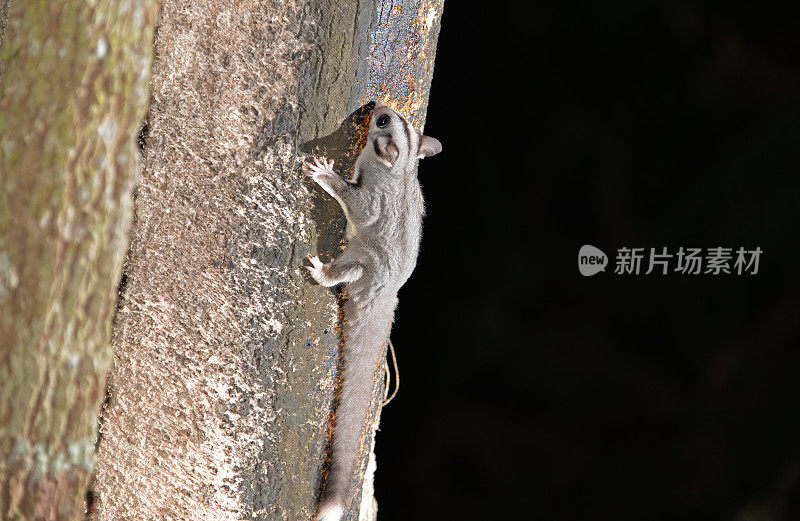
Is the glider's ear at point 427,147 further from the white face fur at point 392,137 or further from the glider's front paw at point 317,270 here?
the glider's front paw at point 317,270

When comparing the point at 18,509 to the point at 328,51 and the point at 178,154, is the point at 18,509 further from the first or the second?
the point at 328,51

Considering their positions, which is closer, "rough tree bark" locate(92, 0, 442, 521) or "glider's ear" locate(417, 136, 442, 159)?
"rough tree bark" locate(92, 0, 442, 521)

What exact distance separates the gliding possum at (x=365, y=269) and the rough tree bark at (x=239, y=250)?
0.13 feet

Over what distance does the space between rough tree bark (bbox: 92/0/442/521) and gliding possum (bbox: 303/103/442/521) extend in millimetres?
41

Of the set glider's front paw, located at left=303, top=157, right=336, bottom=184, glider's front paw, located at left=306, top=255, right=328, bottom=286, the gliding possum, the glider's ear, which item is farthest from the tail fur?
the glider's ear

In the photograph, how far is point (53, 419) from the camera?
146cm

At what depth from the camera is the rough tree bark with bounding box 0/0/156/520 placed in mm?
1407

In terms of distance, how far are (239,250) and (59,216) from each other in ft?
1.51

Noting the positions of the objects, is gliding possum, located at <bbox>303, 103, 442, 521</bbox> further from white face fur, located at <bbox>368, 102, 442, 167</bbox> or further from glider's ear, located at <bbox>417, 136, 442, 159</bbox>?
glider's ear, located at <bbox>417, 136, 442, 159</bbox>

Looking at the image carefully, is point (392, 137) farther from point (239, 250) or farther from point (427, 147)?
point (239, 250)

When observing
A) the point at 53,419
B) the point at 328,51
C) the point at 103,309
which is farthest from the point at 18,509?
the point at 328,51

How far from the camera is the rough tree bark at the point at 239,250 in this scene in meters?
1.34

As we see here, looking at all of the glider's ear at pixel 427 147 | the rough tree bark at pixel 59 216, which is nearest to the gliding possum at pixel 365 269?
the glider's ear at pixel 427 147

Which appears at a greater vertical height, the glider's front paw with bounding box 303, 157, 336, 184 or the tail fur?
the glider's front paw with bounding box 303, 157, 336, 184
